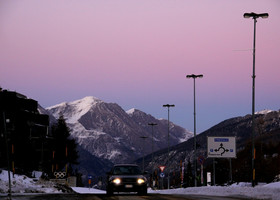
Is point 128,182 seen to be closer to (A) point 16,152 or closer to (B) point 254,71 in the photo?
(B) point 254,71

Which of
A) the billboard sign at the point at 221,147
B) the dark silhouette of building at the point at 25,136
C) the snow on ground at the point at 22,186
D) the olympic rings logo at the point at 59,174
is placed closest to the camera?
the snow on ground at the point at 22,186

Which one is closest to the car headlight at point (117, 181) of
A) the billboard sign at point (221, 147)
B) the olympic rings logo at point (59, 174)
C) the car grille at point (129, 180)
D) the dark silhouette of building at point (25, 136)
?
the car grille at point (129, 180)

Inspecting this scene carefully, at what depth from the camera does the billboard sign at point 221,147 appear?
204 feet

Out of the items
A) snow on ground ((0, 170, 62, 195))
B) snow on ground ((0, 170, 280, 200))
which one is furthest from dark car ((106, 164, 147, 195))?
snow on ground ((0, 170, 62, 195))

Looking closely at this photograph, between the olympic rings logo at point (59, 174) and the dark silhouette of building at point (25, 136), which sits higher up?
the dark silhouette of building at point (25, 136)

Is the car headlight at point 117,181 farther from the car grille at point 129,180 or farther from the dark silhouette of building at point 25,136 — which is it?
the dark silhouette of building at point 25,136

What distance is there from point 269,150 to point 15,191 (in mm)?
172709

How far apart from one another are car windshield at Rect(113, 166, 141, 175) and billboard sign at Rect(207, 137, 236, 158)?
2991cm

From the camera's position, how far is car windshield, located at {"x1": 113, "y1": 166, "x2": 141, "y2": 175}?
106ft

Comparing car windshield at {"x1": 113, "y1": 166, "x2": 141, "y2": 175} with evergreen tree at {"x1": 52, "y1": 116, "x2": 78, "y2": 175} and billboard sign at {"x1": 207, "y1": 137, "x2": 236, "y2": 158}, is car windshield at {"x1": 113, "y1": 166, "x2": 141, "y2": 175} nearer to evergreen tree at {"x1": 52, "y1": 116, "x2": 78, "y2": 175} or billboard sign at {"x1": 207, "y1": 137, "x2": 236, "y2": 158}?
billboard sign at {"x1": 207, "y1": 137, "x2": 236, "y2": 158}

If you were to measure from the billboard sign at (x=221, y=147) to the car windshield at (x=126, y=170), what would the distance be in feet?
98.1

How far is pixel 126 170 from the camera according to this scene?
32.6 metres

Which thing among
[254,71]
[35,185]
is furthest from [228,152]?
[35,185]

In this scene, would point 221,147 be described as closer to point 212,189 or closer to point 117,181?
point 212,189
